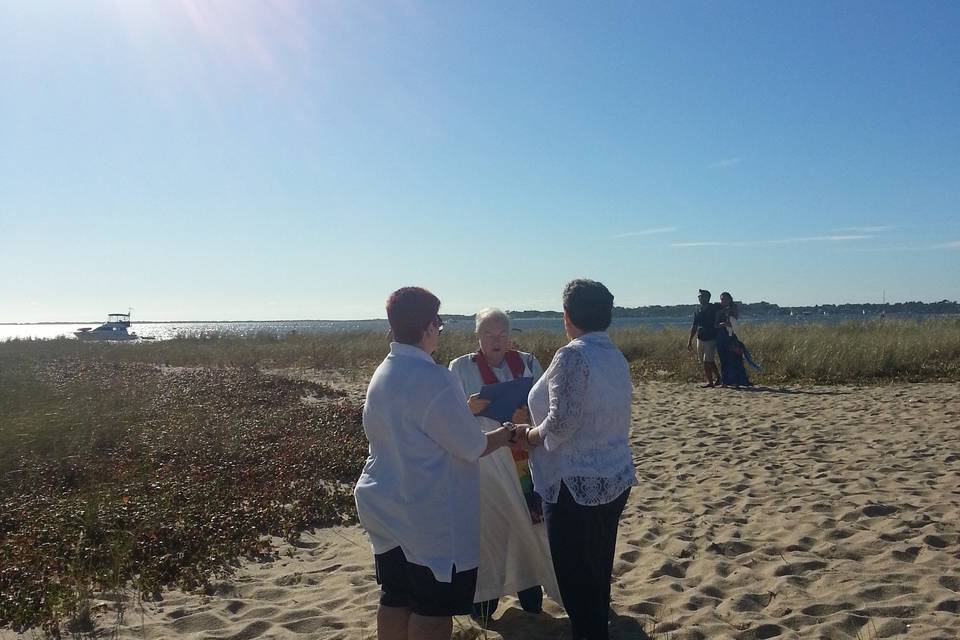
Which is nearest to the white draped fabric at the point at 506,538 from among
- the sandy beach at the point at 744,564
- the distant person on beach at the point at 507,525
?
the distant person on beach at the point at 507,525

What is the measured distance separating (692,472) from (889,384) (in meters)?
8.43

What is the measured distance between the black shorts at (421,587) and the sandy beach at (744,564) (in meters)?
1.16

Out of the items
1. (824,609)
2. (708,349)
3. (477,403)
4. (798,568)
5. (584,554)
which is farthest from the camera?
(708,349)

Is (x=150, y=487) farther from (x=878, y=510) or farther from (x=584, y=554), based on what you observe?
(x=878, y=510)

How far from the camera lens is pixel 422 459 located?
2.64 m

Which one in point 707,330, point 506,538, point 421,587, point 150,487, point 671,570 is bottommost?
point 671,570

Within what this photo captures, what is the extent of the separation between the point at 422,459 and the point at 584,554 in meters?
1.05

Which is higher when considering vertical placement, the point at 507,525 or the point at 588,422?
the point at 588,422

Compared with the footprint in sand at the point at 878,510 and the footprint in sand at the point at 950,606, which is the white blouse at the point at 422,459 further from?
the footprint in sand at the point at 878,510

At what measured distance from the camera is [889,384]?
13508mm

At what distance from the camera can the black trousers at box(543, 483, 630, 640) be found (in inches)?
124

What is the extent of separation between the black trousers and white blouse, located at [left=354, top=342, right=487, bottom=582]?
2.05 ft

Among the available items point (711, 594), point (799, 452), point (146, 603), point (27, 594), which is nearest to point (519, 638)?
point (711, 594)


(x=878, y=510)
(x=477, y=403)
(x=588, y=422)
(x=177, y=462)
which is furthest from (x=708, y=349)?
(x=588, y=422)
